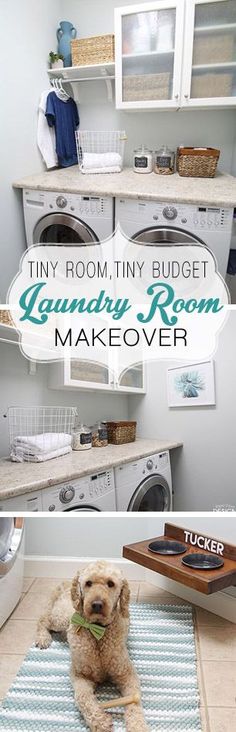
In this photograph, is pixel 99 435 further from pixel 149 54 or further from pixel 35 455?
pixel 149 54

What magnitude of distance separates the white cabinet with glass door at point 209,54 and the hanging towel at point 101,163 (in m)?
0.29

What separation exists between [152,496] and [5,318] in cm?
52

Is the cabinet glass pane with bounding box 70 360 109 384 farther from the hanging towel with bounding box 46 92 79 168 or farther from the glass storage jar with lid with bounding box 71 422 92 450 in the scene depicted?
the hanging towel with bounding box 46 92 79 168

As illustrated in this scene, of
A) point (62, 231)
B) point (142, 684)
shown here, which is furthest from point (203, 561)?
point (62, 231)

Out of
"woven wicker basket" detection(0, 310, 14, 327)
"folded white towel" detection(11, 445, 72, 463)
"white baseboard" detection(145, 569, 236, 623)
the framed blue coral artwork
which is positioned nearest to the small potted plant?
"woven wicker basket" detection(0, 310, 14, 327)

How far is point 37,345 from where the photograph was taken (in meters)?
1.16

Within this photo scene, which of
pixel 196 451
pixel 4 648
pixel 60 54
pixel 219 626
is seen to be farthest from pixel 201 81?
pixel 4 648

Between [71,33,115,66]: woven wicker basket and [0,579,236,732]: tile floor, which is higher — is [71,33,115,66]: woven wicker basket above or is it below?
above

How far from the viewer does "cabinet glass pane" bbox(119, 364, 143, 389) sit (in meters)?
1.11

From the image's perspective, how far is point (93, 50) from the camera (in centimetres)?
169

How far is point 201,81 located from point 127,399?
48.7 inches

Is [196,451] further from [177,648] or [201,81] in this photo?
[201,81]

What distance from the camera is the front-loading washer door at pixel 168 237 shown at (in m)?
1.69

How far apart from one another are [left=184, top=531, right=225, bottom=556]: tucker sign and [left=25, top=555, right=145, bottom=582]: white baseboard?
1.10 ft
